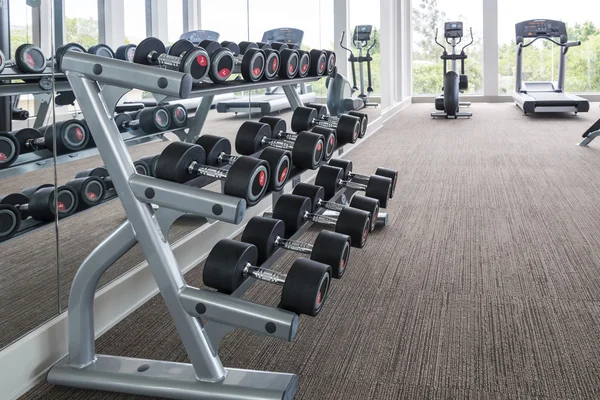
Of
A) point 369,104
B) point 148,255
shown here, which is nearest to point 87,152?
point 148,255

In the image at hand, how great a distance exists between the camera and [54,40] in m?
1.53

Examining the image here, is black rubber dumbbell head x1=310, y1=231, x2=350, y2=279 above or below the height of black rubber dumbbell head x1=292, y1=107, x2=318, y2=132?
below

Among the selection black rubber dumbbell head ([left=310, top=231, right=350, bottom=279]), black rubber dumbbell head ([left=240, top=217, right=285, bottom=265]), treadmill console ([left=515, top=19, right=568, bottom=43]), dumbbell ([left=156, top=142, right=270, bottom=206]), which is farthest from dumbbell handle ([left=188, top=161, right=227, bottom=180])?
treadmill console ([left=515, top=19, right=568, bottom=43])

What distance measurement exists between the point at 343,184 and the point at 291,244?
2.21 ft

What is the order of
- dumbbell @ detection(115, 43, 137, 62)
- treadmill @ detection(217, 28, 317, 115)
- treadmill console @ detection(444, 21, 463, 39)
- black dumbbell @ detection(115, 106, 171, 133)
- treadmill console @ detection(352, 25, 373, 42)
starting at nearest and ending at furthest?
dumbbell @ detection(115, 43, 137, 62), black dumbbell @ detection(115, 106, 171, 133), treadmill @ detection(217, 28, 317, 115), treadmill console @ detection(352, 25, 373, 42), treadmill console @ detection(444, 21, 463, 39)

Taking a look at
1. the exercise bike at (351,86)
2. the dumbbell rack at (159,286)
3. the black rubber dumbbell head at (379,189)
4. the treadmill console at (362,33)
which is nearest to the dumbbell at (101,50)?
the dumbbell rack at (159,286)

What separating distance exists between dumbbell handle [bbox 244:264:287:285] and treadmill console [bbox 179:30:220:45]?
112cm

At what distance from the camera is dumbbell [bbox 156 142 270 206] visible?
133 cm

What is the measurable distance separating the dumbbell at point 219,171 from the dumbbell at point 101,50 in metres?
0.50

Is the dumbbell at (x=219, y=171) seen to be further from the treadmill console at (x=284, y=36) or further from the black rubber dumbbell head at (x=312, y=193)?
the treadmill console at (x=284, y=36)

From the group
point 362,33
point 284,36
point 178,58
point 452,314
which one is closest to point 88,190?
point 178,58

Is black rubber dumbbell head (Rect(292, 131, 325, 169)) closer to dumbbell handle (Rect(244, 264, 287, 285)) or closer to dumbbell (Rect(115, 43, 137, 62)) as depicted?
dumbbell handle (Rect(244, 264, 287, 285))

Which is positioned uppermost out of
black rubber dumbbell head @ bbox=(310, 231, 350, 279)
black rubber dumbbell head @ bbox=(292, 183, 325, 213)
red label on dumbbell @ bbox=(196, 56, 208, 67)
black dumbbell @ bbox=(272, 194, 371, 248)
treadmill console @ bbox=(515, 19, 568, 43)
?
treadmill console @ bbox=(515, 19, 568, 43)

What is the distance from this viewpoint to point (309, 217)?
177 cm
